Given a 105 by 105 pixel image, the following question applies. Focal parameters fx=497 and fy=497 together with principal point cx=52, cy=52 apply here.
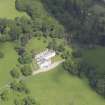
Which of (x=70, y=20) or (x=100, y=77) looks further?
(x=70, y=20)

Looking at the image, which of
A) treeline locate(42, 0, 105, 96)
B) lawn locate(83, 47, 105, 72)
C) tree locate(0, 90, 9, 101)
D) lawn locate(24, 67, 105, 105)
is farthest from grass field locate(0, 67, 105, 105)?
lawn locate(83, 47, 105, 72)

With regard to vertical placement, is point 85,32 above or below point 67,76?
above

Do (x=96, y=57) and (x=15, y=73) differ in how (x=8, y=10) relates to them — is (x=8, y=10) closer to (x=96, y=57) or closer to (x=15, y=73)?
(x=15, y=73)

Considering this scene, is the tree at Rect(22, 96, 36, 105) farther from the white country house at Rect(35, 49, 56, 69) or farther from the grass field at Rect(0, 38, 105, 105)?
the white country house at Rect(35, 49, 56, 69)

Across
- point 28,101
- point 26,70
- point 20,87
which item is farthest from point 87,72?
point 28,101

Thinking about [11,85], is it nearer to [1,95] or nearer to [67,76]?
[1,95]

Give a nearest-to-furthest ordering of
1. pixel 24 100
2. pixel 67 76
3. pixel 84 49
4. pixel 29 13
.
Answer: pixel 24 100 → pixel 67 76 → pixel 84 49 → pixel 29 13

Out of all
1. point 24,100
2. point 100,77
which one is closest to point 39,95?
A: point 24,100
